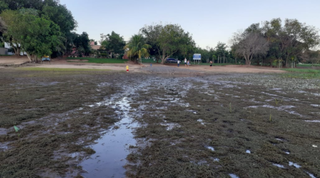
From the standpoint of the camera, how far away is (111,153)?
411 cm

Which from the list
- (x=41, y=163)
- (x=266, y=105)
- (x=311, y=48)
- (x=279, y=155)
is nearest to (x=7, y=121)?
(x=41, y=163)

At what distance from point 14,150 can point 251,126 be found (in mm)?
5504

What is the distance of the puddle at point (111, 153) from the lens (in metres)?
3.42

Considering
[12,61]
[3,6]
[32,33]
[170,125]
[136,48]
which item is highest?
[3,6]

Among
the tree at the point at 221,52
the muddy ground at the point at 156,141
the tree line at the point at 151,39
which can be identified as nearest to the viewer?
the muddy ground at the point at 156,141

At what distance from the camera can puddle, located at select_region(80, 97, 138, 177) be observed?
3424 mm

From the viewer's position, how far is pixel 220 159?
12.3 ft

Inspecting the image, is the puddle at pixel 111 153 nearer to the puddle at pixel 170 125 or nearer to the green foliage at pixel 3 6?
the puddle at pixel 170 125

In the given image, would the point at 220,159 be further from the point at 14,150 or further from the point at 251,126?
the point at 14,150

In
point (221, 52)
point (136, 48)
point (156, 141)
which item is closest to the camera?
point (156, 141)

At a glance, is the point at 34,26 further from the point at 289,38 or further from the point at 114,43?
the point at 289,38

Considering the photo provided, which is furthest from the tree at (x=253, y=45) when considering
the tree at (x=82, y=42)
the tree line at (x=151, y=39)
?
the tree at (x=82, y=42)

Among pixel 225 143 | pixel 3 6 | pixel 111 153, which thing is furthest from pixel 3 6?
pixel 225 143

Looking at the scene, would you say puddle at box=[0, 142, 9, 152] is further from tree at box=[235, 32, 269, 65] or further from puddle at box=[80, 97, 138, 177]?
tree at box=[235, 32, 269, 65]
